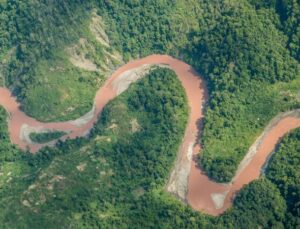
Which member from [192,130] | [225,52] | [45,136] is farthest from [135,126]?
[225,52]

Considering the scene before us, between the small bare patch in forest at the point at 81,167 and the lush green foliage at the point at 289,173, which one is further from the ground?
the small bare patch in forest at the point at 81,167

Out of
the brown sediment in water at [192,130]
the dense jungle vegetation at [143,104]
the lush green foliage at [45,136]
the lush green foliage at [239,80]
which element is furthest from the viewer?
the lush green foliage at [45,136]

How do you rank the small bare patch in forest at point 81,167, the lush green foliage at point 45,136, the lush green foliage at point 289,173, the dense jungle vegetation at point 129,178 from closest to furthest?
1. the lush green foliage at point 289,173
2. the dense jungle vegetation at point 129,178
3. the small bare patch in forest at point 81,167
4. the lush green foliage at point 45,136

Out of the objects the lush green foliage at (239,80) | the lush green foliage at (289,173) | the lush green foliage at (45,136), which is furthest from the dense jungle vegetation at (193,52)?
the lush green foliage at (289,173)

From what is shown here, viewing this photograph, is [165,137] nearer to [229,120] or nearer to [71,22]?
[229,120]

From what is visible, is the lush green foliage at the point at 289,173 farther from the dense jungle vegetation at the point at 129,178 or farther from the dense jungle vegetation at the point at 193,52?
the dense jungle vegetation at the point at 193,52
